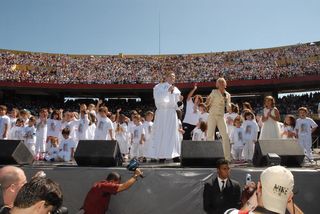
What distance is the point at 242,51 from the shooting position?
44312mm

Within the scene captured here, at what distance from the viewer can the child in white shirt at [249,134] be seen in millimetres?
11648

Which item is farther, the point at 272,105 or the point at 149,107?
the point at 149,107

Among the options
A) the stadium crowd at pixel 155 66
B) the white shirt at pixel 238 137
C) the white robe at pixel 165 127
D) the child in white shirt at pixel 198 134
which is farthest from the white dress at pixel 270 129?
the stadium crowd at pixel 155 66

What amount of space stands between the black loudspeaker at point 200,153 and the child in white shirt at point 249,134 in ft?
14.6

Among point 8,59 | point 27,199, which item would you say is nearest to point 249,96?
point 8,59

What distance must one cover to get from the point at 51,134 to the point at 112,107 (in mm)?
29911

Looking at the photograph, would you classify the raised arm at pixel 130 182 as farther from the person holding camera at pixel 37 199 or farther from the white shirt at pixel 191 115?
the white shirt at pixel 191 115

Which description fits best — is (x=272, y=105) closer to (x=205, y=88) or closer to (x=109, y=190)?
(x=109, y=190)

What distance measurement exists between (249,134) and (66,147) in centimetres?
561

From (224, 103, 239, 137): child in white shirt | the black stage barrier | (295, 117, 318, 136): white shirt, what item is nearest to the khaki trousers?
the black stage barrier

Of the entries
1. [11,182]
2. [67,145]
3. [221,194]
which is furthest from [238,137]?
[11,182]

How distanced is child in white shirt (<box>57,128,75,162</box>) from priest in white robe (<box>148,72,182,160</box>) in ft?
10.8

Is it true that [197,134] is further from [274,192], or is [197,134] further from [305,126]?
[274,192]

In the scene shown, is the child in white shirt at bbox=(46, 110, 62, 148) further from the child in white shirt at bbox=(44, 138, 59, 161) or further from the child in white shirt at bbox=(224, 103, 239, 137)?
the child in white shirt at bbox=(224, 103, 239, 137)
